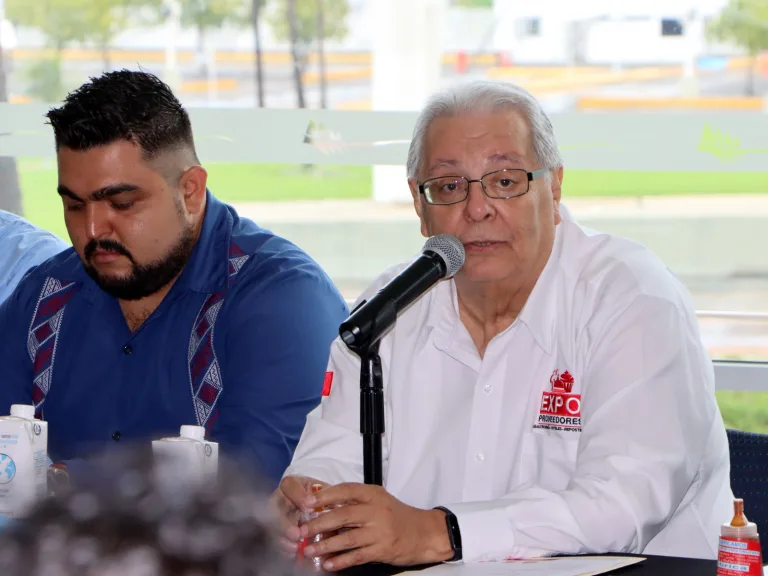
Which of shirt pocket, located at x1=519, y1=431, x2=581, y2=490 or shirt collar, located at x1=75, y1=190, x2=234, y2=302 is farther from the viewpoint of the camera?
shirt collar, located at x1=75, y1=190, x2=234, y2=302

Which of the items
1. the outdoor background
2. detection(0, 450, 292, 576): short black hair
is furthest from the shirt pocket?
the outdoor background

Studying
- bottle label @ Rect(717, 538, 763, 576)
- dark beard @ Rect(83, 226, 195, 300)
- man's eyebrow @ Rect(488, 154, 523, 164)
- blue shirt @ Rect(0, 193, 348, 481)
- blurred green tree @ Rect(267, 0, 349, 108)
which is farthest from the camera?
blurred green tree @ Rect(267, 0, 349, 108)

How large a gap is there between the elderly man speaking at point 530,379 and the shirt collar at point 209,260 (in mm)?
529

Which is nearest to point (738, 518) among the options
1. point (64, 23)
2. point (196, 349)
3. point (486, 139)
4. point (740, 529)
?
point (740, 529)

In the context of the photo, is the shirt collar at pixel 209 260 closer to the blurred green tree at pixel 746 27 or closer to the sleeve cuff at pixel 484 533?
the sleeve cuff at pixel 484 533

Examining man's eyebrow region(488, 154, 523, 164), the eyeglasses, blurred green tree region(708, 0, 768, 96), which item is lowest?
the eyeglasses

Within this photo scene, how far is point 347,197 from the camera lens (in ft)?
12.5

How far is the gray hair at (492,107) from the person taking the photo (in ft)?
6.69

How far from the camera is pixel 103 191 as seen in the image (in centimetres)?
238

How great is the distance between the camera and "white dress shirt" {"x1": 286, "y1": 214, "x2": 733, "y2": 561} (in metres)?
1.68

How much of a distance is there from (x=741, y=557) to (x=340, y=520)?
577 millimetres

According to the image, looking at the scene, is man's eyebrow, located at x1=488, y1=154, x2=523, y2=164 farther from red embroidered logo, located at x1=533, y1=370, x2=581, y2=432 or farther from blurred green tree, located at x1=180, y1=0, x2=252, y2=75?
blurred green tree, located at x1=180, y1=0, x2=252, y2=75

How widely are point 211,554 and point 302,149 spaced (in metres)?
3.33

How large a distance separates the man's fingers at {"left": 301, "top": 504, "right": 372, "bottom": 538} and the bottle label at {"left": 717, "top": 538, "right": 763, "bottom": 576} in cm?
52
